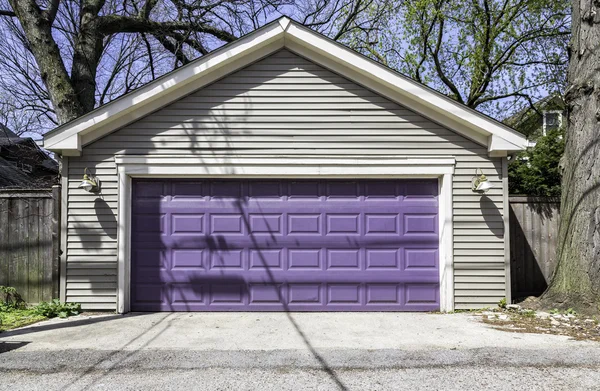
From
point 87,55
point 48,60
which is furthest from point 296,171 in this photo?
point 87,55

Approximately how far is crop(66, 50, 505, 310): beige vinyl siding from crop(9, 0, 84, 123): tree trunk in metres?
4.43

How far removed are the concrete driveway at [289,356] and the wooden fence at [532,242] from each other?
2.06 metres

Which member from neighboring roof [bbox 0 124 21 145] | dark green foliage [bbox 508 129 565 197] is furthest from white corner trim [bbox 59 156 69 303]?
neighboring roof [bbox 0 124 21 145]

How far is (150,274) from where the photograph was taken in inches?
290

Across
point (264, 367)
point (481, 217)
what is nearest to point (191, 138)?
point (264, 367)

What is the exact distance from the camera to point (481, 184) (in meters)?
7.14

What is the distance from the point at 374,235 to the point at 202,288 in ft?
9.10

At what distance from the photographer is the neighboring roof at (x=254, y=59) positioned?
7113 mm

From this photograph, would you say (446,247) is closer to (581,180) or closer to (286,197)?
(581,180)

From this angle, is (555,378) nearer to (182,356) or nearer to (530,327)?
(530,327)

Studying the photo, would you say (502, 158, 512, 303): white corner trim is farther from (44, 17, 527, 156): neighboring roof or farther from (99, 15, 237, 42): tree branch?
(99, 15, 237, 42): tree branch

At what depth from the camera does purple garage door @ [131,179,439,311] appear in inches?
290

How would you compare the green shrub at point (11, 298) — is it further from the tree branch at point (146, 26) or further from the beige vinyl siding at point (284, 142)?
the tree branch at point (146, 26)

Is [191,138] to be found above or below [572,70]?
below
